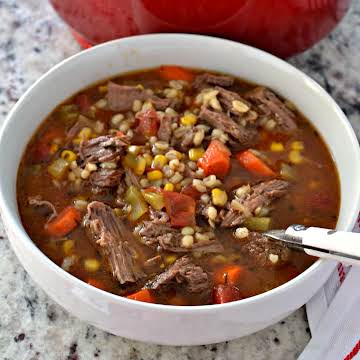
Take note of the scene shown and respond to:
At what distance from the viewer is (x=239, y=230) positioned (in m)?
2.25

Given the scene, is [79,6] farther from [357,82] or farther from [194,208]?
[357,82]

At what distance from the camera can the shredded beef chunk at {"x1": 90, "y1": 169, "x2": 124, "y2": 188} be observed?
2.35 metres

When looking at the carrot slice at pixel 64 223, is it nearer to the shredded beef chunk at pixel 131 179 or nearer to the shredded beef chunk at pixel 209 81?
the shredded beef chunk at pixel 131 179

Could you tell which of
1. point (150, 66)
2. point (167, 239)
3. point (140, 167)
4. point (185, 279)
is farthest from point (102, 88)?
point (185, 279)

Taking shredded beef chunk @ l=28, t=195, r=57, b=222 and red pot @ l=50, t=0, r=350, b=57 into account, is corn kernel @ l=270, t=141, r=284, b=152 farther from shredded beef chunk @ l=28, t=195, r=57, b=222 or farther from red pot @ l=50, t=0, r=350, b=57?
shredded beef chunk @ l=28, t=195, r=57, b=222

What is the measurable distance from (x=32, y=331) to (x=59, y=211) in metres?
0.40

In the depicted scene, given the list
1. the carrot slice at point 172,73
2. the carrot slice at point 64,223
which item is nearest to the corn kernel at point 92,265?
the carrot slice at point 64,223

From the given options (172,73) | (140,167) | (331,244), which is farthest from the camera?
(172,73)

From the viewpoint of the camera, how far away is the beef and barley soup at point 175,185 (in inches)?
85.1

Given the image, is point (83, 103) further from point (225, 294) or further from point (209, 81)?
point (225, 294)

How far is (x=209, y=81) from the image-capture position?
2.70 meters

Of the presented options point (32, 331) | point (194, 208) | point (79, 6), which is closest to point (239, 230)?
point (194, 208)

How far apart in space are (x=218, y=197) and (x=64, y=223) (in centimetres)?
51

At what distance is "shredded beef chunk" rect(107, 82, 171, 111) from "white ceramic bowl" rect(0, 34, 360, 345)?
106mm
